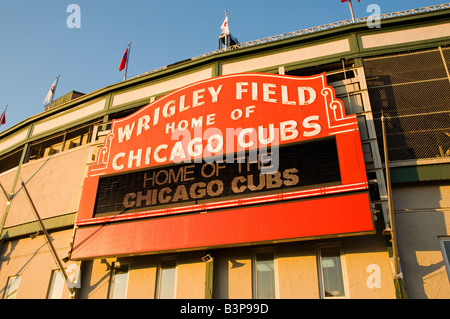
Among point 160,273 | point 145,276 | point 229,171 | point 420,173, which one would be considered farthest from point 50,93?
point 420,173

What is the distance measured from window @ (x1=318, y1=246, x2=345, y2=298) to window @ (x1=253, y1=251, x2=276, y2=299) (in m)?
1.55

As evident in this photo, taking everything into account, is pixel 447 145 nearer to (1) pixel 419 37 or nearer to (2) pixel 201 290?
(1) pixel 419 37

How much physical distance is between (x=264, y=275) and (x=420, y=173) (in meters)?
5.99

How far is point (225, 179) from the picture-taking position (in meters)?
12.5

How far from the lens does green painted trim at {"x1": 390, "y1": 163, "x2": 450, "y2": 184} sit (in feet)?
39.2

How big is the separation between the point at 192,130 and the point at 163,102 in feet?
7.84

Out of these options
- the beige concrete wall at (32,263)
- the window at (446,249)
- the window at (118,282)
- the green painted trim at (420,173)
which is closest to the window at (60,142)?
the beige concrete wall at (32,263)

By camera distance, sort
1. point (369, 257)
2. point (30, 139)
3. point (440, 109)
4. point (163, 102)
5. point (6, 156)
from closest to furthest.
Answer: point (369, 257) → point (440, 109) → point (163, 102) → point (30, 139) → point (6, 156)

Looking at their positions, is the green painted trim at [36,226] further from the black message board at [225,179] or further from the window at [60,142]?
the window at [60,142]

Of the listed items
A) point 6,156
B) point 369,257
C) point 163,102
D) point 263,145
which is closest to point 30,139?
point 6,156

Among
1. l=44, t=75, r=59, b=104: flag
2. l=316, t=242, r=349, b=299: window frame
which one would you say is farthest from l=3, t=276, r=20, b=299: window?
l=316, t=242, r=349, b=299: window frame

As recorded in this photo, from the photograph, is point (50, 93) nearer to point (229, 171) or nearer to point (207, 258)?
point (229, 171)

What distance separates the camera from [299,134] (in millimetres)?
12406

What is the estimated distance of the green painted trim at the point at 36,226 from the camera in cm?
1680
